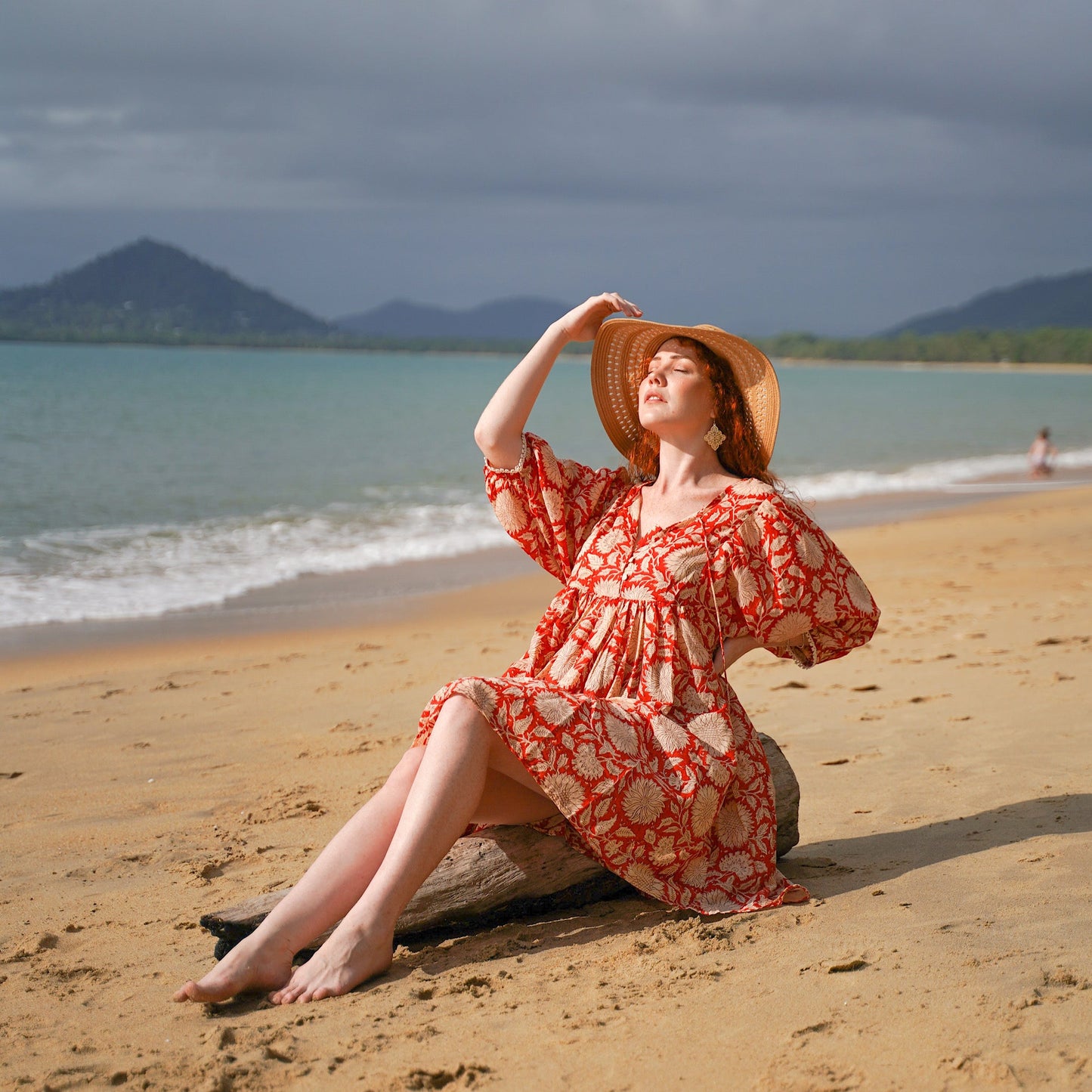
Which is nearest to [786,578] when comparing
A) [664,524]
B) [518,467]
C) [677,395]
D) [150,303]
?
[664,524]

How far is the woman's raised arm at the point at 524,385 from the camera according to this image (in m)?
3.80

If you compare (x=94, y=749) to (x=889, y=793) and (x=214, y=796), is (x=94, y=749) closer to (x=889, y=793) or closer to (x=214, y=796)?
(x=214, y=796)

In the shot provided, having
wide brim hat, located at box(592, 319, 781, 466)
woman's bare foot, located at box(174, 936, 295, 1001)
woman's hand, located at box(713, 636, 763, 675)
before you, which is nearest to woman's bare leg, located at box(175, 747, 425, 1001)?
woman's bare foot, located at box(174, 936, 295, 1001)

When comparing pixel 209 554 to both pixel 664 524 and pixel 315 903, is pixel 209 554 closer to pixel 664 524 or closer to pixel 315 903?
pixel 664 524

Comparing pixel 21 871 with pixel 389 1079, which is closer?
pixel 389 1079

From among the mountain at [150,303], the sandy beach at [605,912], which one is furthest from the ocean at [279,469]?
the mountain at [150,303]

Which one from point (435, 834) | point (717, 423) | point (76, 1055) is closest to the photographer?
point (76, 1055)

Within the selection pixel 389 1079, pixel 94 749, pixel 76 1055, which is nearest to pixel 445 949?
pixel 389 1079

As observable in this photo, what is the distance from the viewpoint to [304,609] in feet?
32.9

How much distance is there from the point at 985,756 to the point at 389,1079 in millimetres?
3111

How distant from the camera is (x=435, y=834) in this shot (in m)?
3.06

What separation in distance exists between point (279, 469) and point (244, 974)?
20.5 m

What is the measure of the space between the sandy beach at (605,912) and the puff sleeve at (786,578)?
0.80 meters

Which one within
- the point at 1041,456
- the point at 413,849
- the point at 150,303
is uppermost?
the point at 150,303
